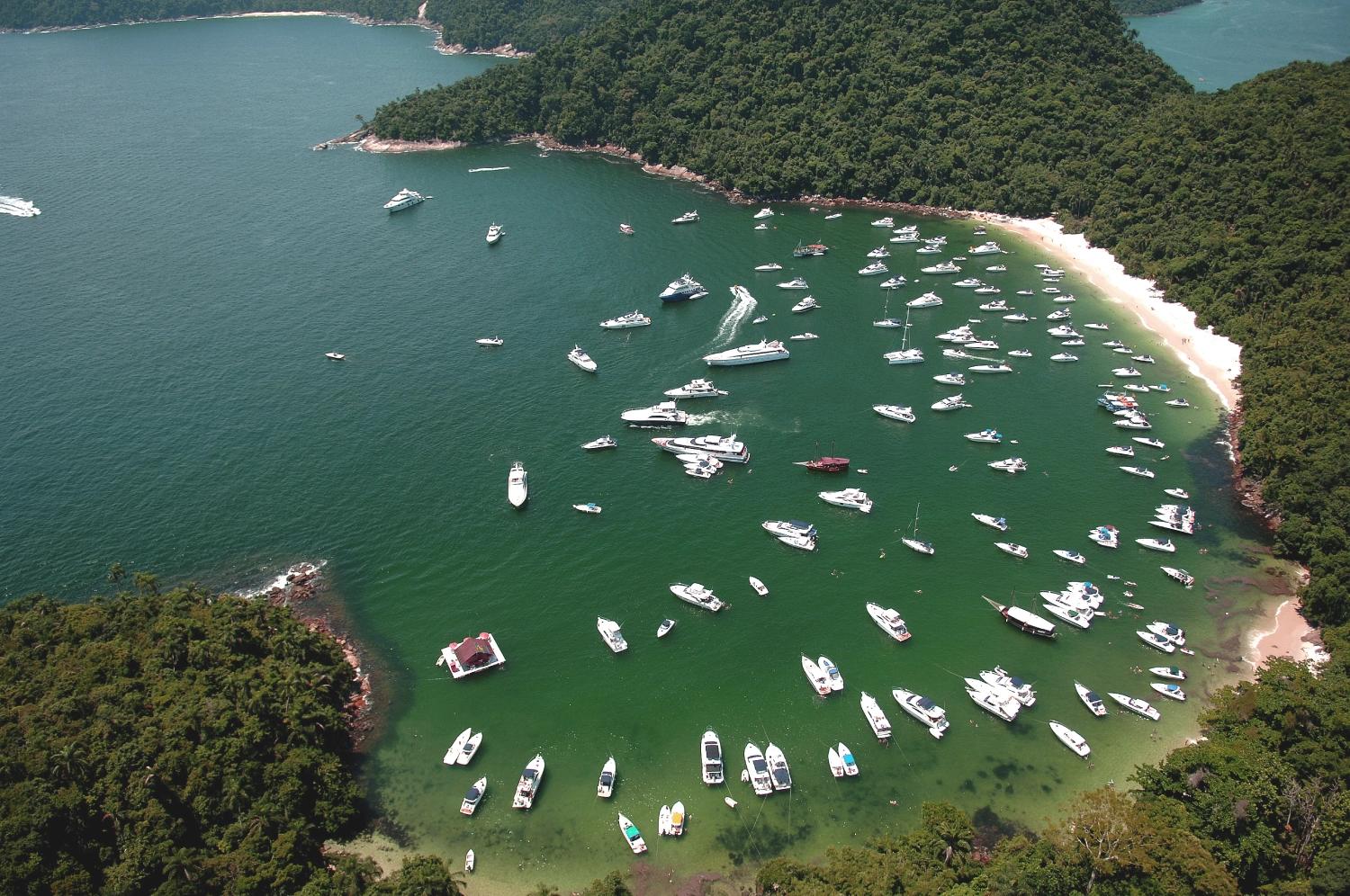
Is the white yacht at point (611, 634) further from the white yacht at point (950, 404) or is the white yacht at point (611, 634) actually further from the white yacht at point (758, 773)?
the white yacht at point (950, 404)

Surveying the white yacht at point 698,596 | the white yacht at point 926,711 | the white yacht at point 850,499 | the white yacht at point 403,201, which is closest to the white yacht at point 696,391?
the white yacht at point 850,499

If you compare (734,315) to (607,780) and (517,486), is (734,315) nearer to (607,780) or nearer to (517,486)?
(517,486)

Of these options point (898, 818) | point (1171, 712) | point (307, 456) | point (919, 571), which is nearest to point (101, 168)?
point (307, 456)

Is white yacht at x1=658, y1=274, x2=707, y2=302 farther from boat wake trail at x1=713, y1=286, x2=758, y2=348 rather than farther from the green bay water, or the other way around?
boat wake trail at x1=713, y1=286, x2=758, y2=348

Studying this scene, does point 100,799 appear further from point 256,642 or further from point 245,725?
point 256,642

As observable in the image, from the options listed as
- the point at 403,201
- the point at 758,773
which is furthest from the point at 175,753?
the point at 403,201

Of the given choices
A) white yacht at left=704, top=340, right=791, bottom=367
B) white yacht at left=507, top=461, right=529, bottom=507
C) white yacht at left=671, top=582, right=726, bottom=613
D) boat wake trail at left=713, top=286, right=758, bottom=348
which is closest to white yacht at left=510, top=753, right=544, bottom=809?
white yacht at left=671, top=582, right=726, bottom=613

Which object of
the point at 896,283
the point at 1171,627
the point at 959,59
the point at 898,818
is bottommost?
the point at 898,818
